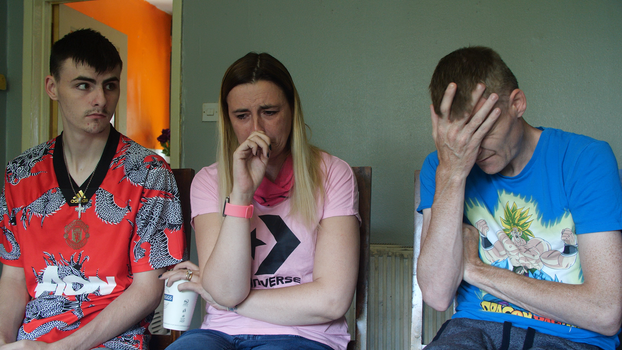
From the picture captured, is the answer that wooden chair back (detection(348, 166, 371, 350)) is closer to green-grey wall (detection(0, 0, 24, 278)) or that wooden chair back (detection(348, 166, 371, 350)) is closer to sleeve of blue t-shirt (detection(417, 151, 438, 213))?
sleeve of blue t-shirt (detection(417, 151, 438, 213))

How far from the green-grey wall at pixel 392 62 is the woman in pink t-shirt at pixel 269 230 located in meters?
0.97

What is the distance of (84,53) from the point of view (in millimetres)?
1351

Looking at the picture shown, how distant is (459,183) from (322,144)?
1.30 meters

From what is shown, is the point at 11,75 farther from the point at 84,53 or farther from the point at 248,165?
the point at 248,165

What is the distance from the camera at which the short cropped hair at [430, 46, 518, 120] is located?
0.97m

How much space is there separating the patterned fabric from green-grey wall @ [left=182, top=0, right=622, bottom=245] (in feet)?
3.61

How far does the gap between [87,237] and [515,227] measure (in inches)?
45.0

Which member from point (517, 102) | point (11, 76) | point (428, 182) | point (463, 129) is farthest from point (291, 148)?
point (11, 76)

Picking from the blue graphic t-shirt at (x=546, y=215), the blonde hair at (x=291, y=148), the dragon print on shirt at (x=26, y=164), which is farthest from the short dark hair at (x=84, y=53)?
the blue graphic t-shirt at (x=546, y=215)

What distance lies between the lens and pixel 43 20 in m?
2.69

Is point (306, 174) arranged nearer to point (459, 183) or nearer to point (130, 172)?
point (459, 183)

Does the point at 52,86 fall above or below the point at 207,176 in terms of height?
above

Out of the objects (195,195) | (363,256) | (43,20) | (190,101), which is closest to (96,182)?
(195,195)

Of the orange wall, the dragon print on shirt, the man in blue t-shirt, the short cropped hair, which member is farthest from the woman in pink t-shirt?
the orange wall
